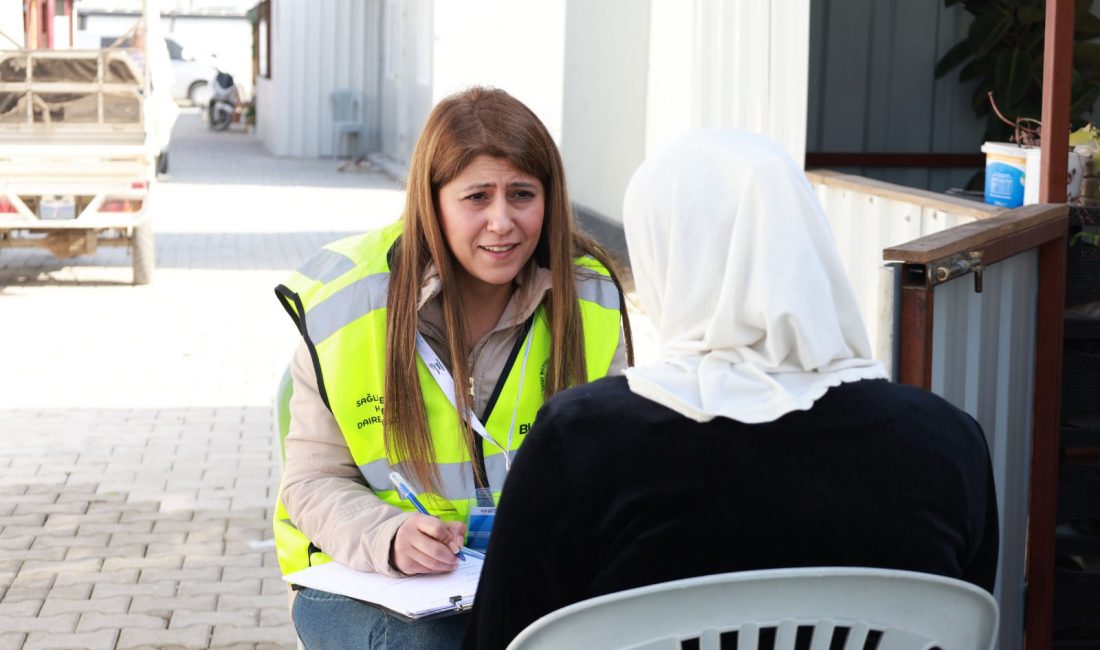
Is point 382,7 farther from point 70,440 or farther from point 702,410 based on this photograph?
point 702,410

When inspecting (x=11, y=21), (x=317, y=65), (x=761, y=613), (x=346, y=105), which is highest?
(x=11, y=21)

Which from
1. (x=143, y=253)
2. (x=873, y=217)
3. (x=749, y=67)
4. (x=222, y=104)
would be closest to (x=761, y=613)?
(x=873, y=217)

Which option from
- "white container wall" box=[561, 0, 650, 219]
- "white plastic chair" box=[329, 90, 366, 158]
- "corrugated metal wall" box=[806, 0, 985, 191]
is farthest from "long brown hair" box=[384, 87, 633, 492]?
"white plastic chair" box=[329, 90, 366, 158]

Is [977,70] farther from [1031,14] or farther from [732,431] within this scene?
[732,431]

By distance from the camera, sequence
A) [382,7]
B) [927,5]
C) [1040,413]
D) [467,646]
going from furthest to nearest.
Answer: [382,7]
[927,5]
[1040,413]
[467,646]

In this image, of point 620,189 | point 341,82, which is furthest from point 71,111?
point 341,82

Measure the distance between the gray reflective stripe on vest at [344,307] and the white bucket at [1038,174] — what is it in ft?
6.37

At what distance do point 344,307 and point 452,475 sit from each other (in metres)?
0.35

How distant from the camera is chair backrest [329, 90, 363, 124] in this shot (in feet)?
80.5

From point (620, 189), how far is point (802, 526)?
9199 mm

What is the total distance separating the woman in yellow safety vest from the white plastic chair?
71.5ft

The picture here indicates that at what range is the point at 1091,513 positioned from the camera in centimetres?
358

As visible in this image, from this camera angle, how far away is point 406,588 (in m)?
2.50

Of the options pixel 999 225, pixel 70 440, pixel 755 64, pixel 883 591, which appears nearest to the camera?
pixel 883 591
